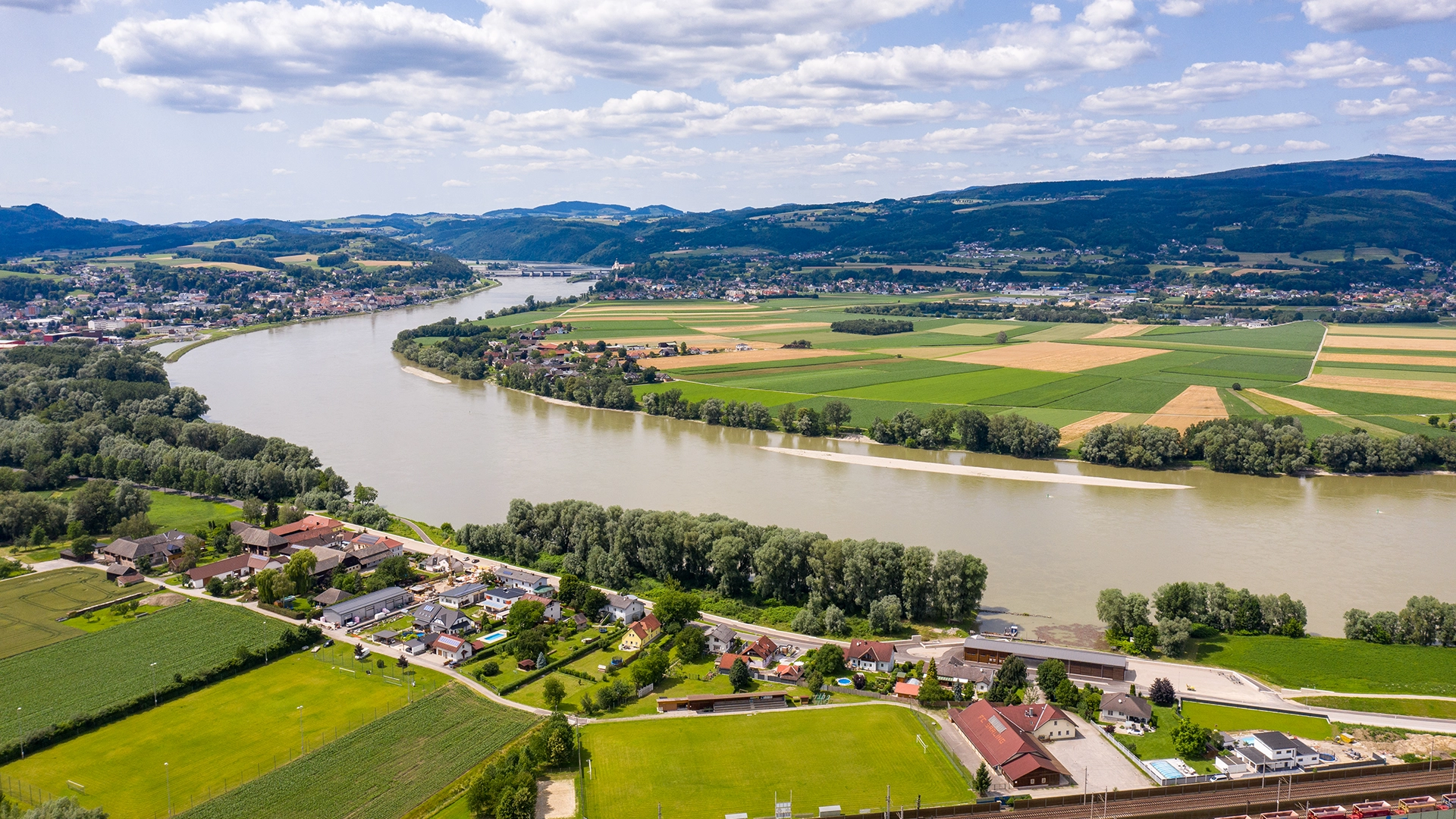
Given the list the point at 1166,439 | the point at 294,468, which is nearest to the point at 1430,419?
the point at 1166,439

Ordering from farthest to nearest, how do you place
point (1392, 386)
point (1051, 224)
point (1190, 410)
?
1. point (1051, 224)
2. point (1392, 386)
3. point (1190, 410)

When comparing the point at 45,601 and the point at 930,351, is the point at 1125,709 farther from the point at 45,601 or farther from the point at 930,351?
the point at 930,351

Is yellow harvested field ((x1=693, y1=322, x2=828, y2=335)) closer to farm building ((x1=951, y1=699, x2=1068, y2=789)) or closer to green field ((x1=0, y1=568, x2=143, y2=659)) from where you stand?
green field ((x1=0, y1=568, x2=143, y2=659))

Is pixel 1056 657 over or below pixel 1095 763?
over

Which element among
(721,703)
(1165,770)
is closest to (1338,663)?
(1165,770)

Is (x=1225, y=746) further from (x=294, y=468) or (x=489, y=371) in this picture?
(x=489, y=371)
